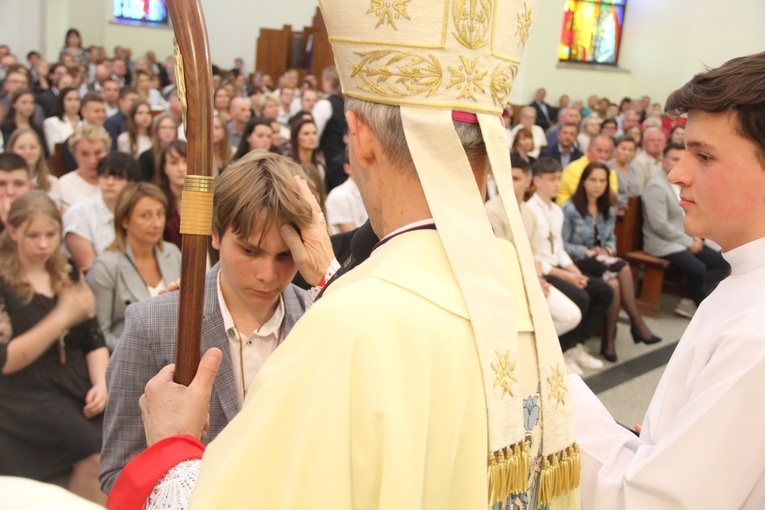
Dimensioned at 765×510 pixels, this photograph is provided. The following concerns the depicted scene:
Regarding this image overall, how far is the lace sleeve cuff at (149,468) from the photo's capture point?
4.40 ft

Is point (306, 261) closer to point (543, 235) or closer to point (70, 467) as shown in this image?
point (70, 467)

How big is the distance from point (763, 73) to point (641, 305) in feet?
20.7

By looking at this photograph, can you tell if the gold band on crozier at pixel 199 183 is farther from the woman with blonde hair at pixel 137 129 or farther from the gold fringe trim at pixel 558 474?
the woman with blonde hair at pixel 137 129

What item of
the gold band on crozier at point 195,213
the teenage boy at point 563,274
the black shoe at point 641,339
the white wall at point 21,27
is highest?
the white wall at point 21,27

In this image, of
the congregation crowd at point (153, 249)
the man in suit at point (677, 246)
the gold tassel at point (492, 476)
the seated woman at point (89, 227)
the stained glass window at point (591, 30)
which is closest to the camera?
the gold tassel at point (492, 476)

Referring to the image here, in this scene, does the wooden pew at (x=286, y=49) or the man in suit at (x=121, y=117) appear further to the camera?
the wooden pew at (x=286, y=49)

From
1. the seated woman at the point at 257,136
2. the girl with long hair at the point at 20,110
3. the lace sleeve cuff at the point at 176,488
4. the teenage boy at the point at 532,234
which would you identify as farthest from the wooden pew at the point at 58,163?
A: the lace sleeve cuff at the point at 176,488

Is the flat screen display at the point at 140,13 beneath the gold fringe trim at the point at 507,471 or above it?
above

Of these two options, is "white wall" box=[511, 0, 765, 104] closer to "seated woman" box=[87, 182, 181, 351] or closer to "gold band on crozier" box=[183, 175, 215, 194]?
"seated woman" box=[87, 182, 181, 351]

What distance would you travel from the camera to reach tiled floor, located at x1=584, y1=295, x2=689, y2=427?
205 inches

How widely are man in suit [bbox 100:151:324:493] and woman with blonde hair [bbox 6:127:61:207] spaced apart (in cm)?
371

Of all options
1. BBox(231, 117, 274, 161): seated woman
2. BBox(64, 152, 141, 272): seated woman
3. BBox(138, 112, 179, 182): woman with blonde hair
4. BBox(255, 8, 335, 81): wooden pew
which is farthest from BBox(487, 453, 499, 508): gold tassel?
BBox(255, 8, 335, 81): wooden pew

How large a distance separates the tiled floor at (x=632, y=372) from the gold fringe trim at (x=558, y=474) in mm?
3679

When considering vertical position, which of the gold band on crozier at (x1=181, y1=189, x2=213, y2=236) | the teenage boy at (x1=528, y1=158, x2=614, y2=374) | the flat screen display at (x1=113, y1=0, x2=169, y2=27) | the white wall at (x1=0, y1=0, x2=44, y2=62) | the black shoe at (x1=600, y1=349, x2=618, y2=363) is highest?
the flat screen display at (x1=113, y1=0, x2=169, y2=27)
